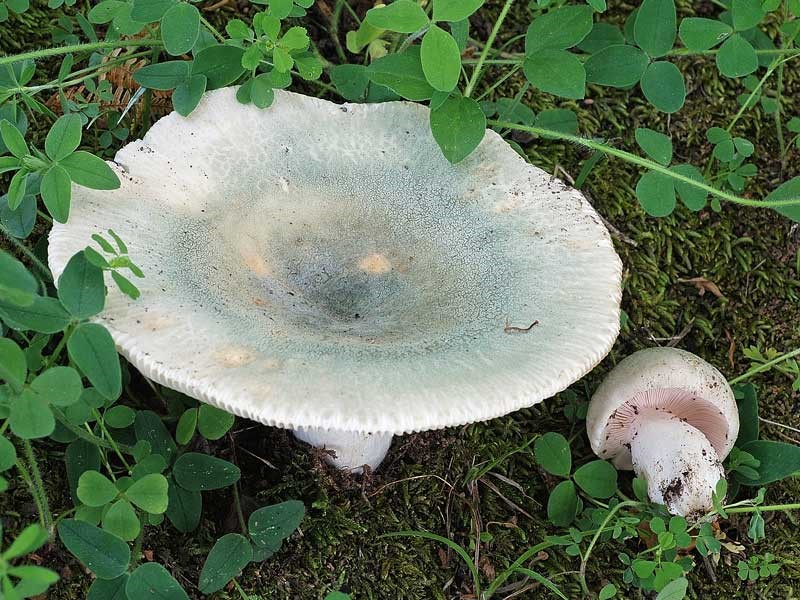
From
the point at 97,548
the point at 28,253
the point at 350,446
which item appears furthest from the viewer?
the point at 350,446

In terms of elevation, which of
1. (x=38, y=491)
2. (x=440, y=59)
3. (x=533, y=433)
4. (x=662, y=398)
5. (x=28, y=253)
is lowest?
(x=533, y=433)

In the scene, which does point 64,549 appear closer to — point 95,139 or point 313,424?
point 313,424

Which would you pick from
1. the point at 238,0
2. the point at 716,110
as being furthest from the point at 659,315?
the point at 238,0

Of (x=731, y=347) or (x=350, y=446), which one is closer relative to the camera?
(x=350, y=446)

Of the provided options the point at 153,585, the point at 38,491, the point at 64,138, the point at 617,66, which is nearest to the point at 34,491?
the point at 38,491

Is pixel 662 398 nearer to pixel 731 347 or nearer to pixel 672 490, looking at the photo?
pixel 672 490

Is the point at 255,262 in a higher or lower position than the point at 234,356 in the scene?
lower

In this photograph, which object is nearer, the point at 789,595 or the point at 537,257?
the point at 537,257
